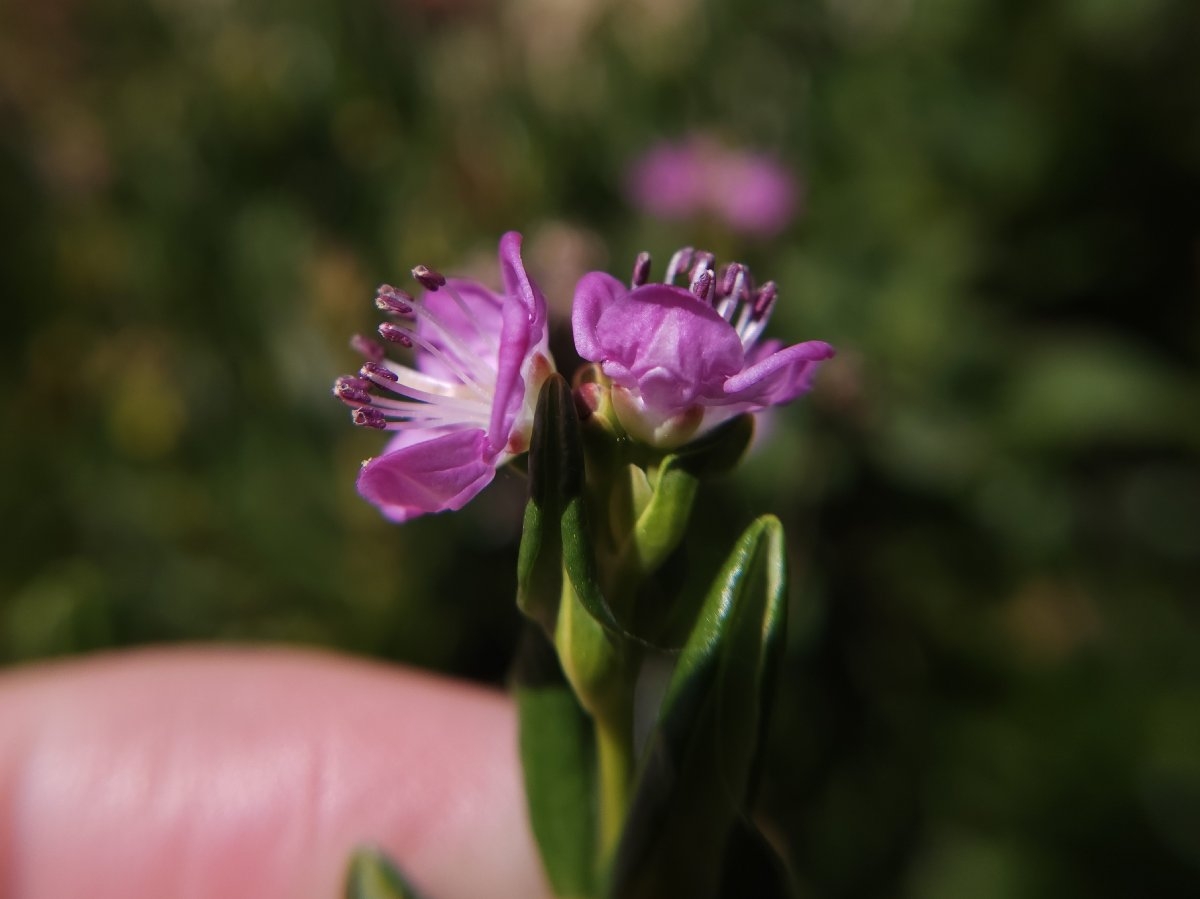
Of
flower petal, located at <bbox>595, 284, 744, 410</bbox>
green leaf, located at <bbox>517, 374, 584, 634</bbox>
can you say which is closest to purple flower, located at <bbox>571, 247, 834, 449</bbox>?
flower petal, located at <bbox>595, 284, 744, 410</bbox>

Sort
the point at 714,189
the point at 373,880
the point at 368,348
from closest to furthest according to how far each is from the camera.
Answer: the point at 368,348, the point at 373,880, the point at 714,189

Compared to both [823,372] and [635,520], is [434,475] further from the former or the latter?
[823,372]

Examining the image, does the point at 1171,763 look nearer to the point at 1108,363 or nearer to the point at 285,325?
the point at 1108,363

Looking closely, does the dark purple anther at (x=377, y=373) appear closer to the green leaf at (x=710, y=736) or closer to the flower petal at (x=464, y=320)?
the flower petal at (x=464, y=320)

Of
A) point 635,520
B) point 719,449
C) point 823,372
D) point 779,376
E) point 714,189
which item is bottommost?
point 635,520

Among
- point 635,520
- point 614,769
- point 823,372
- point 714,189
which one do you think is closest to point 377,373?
point 635,520

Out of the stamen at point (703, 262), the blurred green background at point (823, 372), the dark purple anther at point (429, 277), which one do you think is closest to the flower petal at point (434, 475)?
the dark purple anther at point (429, 277)

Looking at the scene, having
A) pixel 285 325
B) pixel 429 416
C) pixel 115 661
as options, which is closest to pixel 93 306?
pixel 285 325

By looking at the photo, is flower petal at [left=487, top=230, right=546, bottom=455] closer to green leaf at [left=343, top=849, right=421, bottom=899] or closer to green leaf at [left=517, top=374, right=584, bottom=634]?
green leaf at [left=517, top=374, right=584, bottom=634]

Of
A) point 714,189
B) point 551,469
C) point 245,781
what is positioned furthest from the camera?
point 714,189
